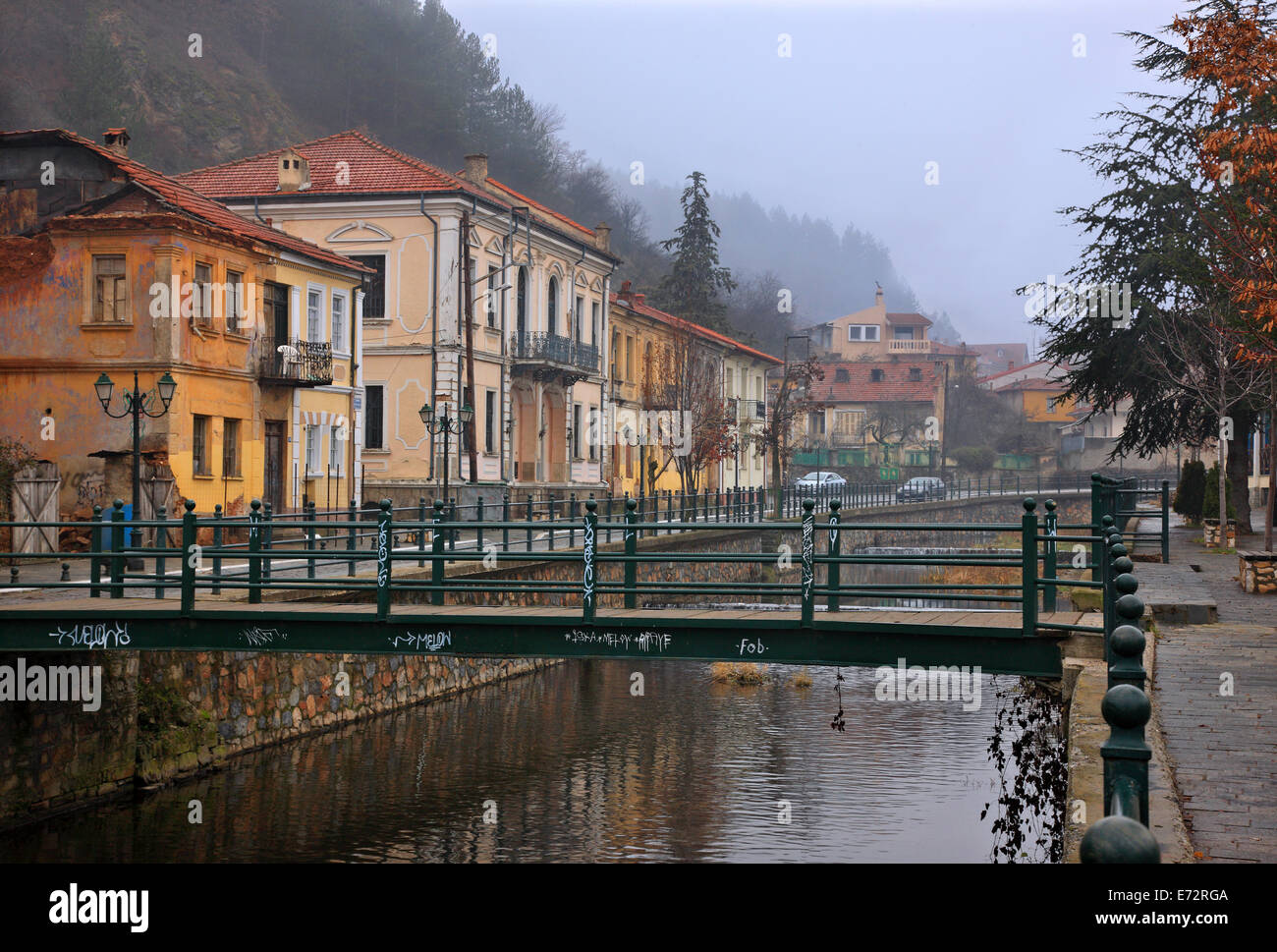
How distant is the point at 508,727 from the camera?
21.4 meters

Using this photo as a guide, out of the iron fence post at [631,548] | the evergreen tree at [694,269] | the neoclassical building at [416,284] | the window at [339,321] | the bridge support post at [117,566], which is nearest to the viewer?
the iron fence post at [631,548]

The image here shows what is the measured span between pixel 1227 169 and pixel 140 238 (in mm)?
19743

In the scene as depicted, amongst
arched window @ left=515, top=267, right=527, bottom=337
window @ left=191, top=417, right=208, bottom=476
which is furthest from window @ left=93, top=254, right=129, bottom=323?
arched window @ left=515, top=267, right=527, bottom=337

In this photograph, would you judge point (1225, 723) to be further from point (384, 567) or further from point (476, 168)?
point (476, 168)

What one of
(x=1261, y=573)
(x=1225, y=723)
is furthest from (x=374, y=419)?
(x=1225, y=723)

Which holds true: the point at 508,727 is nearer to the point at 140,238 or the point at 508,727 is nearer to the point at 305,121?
the point at 140,238

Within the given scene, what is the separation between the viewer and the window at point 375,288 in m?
41.3

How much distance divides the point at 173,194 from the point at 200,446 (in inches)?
207

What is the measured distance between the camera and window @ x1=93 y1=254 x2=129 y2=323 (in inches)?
1072

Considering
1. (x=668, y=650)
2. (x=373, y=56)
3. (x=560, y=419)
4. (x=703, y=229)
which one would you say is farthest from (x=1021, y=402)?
(x=668, y=650)

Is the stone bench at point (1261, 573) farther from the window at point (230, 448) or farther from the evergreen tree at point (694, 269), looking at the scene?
the evergreen tree at point (694, 269)

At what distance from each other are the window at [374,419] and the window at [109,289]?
1396 cm

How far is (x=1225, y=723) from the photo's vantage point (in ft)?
32.5

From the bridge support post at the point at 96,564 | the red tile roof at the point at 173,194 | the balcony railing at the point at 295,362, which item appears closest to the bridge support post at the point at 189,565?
the bridge support post at the point at 96,564
